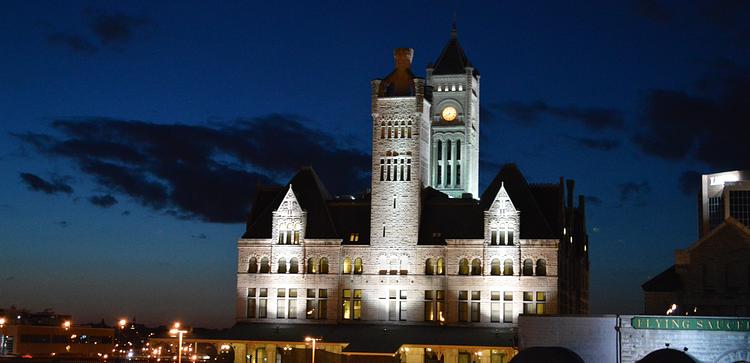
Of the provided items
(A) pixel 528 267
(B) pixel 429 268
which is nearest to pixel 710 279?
(A) pixel 528 267

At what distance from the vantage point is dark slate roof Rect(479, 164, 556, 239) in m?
77.8

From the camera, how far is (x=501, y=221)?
7825 cm

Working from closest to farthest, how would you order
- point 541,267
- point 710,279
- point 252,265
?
1. point 710,279
2. point 541,267
3. point 252,265

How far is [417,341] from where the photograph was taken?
74250mm

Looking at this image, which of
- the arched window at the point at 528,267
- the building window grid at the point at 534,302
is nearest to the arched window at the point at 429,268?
the arched window at the point at 528,267

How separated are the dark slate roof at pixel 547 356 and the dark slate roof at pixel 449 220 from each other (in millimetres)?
17145

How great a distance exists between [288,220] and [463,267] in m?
14.0

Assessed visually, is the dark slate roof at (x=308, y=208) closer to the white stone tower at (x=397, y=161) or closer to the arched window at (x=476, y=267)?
the white stone tower at (x=397, y=161)

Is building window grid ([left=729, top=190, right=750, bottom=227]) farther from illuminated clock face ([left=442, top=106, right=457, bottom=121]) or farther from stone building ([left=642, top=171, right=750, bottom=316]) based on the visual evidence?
stone building ([left=642, top=171, right=750, bottom=316])

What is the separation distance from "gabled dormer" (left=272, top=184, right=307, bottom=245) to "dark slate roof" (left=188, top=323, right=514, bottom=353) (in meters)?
6.65

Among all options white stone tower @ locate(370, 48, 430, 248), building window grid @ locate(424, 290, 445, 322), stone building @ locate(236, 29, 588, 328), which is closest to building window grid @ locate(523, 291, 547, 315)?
stone building @ locate(236, 29, 588, 328)

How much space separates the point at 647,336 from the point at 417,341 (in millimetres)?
17783

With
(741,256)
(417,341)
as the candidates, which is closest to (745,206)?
(741,256)

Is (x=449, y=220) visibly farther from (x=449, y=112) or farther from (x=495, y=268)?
(x=449, y=112)
